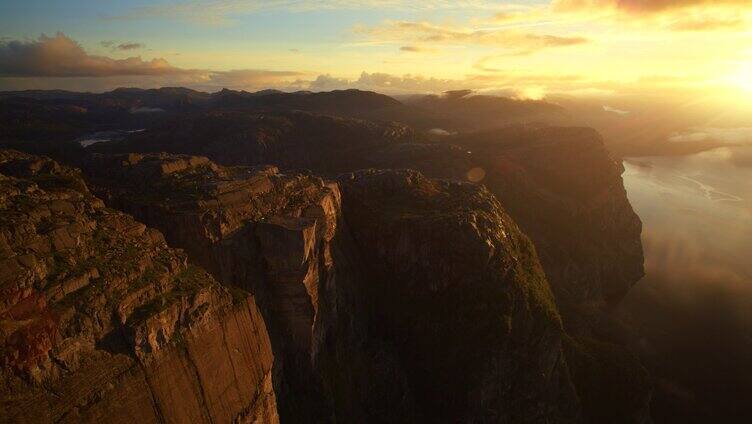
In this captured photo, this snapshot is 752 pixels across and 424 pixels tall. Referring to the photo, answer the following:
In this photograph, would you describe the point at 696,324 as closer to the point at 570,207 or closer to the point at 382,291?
the point at 570,207

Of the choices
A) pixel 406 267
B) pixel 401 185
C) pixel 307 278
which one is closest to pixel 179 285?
pixel 307 278

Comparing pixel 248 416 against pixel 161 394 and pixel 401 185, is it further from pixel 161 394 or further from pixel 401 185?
pixel 401 185

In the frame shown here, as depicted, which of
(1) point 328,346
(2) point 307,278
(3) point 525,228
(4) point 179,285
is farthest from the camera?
(3) point 525,228

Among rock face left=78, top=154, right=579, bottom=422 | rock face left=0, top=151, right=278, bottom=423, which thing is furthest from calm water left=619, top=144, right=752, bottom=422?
rock face left=0, top=151, right=278, bottom=423

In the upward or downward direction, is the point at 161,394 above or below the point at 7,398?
below

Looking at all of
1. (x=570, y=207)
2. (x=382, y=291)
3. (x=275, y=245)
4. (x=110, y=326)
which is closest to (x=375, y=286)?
(x=382, y=291)

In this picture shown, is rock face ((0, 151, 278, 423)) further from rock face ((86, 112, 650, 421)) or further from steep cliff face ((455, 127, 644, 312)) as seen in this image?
steep cliff face ((455, 127, 644, 312))
